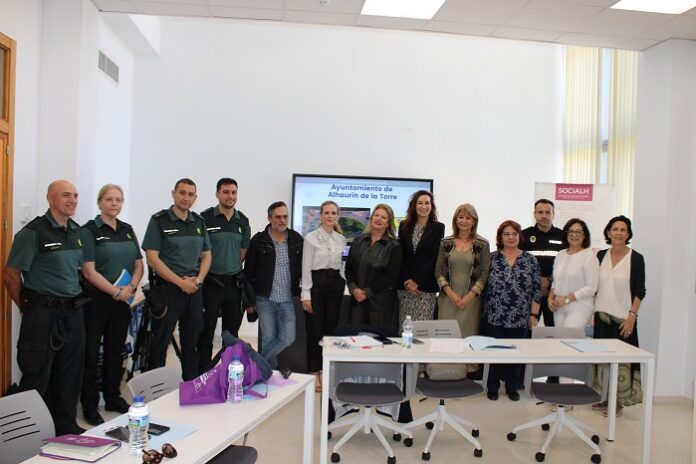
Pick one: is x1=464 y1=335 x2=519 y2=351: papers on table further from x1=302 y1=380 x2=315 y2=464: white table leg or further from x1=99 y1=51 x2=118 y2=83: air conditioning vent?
x1=99 y1=51 x2=118 y2=83: air conditioning vent

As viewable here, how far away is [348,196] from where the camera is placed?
23.3 feet

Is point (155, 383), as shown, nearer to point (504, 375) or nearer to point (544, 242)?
point (504, 375)

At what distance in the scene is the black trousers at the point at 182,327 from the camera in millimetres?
4176

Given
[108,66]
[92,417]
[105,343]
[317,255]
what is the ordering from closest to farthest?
1. [92,417]
2. [105,343]
3. [317,255]
4. [108,66]

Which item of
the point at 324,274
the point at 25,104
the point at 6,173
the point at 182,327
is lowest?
the point at 182,327

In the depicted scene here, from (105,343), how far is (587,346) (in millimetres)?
3383

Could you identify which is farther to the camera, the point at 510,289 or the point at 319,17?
the point at 319,17

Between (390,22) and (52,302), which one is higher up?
(390,22)

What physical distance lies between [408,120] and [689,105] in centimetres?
322

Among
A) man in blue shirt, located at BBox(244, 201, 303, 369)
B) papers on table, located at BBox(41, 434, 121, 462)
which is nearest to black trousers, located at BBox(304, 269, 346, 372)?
man in blue shirt, located at BBox(244, 201, 303, 369)

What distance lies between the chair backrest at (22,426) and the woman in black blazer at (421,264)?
117 inches

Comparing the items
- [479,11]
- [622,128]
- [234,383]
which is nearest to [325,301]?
[234,383]

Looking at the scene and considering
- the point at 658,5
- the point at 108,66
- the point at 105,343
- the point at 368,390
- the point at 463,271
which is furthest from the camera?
the point at 108,66

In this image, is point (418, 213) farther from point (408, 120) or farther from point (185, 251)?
point (408, 120)
